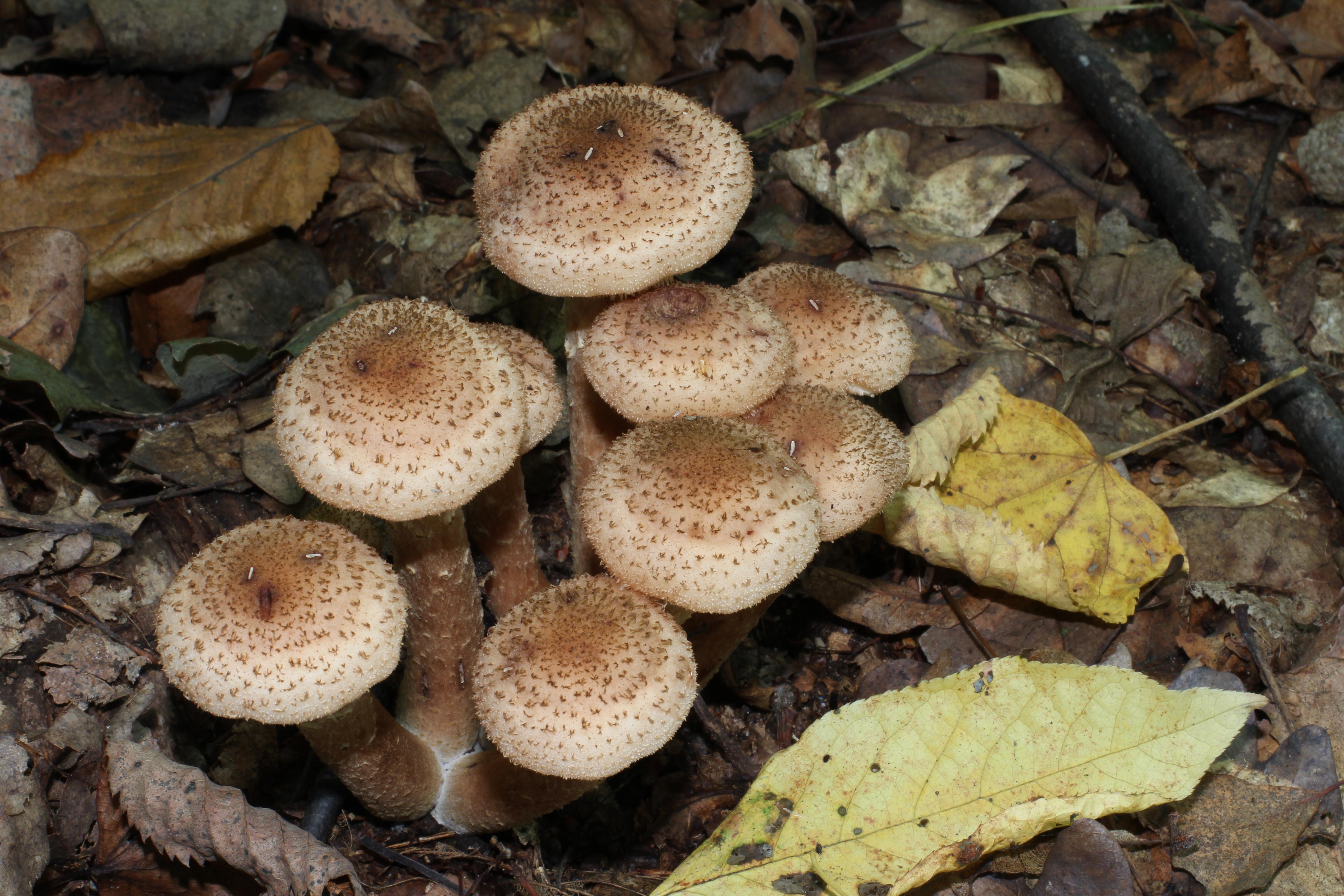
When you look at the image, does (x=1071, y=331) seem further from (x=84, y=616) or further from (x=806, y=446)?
(x=84, y=616)

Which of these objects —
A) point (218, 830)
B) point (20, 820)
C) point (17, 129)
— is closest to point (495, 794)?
point (218, 830)

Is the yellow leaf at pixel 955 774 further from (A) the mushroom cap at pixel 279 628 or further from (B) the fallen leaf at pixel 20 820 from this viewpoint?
(B) the fallen leaf at pixel 20 820

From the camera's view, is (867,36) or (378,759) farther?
(867,36)

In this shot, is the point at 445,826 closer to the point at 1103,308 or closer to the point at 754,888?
the point at 754,888

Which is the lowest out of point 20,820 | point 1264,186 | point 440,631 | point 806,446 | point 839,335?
point 20,820

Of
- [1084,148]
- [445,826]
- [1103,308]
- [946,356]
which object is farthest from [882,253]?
[445,826]

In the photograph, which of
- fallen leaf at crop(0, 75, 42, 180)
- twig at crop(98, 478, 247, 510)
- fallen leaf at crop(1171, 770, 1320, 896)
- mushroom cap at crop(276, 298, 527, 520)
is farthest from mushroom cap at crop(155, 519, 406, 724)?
fallen leaf at crop(0, 75, 42, 180)
